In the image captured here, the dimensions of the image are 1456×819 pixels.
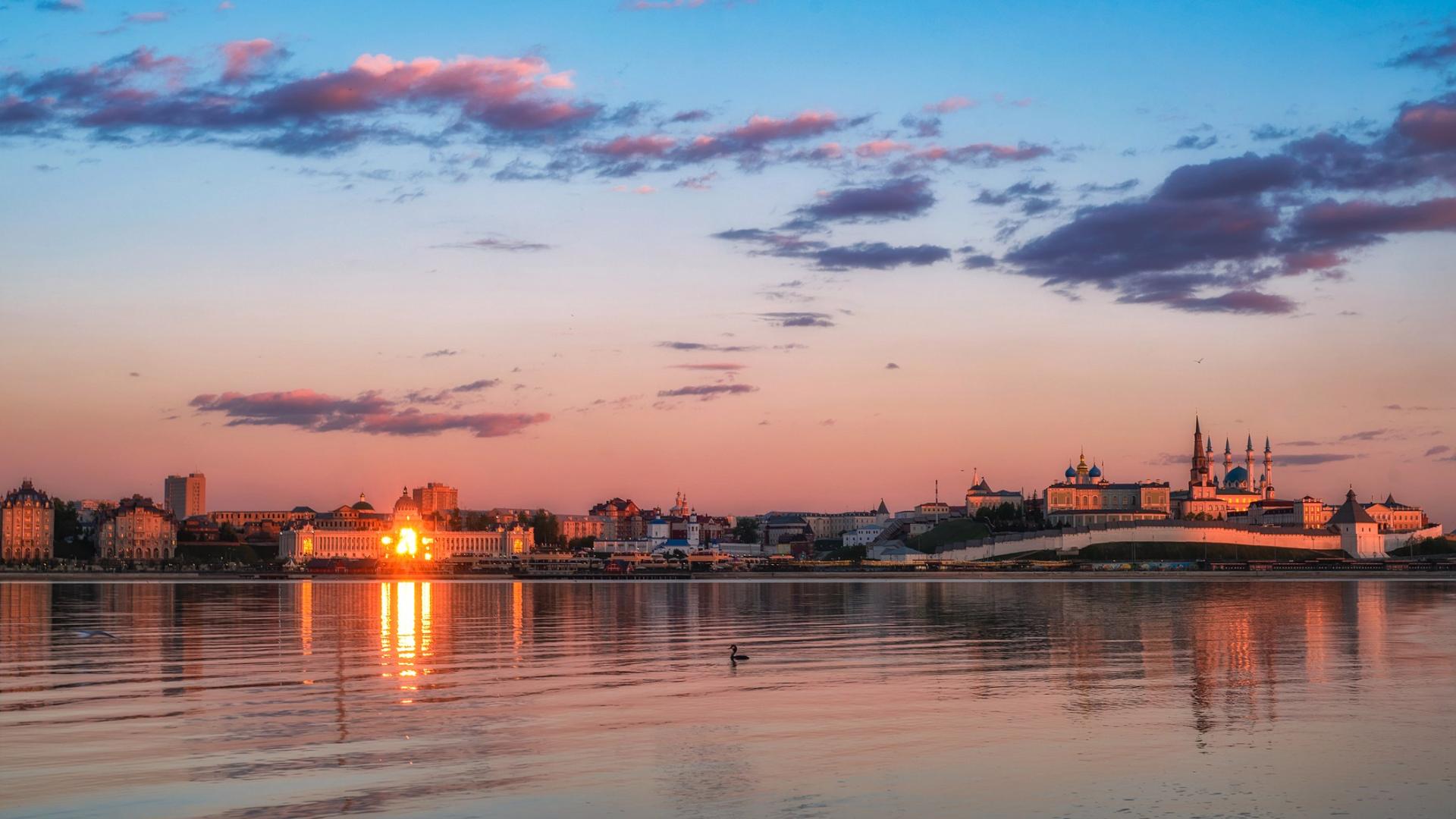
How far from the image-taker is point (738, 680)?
91.6ft

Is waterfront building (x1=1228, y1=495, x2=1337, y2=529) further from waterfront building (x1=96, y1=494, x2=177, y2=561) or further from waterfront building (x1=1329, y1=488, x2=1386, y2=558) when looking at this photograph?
waterfront building (x1=96, y1=494, x2=177, y2=561)

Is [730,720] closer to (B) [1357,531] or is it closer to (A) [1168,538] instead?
(A) [1168,538]

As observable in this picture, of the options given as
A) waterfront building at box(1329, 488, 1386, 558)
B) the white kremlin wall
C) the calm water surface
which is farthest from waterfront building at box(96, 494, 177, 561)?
the calm water surface

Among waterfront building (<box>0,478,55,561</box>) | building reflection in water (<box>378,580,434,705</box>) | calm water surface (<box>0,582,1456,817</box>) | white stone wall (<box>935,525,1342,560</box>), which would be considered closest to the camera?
calm water surface (<box>0,582,1456,817</box>)

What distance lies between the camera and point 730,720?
2225 cm

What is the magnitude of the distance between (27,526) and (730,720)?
167m

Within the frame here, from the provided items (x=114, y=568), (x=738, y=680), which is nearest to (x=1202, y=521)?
(x=114, y=568)

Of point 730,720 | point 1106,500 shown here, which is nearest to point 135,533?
point 1106,500

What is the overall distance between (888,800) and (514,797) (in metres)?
4.01

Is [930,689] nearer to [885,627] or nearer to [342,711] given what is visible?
[342,711]

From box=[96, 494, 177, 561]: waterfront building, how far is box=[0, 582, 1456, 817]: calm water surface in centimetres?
14039

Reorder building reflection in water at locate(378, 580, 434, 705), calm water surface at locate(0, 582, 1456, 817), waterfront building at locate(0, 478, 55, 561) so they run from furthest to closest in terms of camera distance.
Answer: waterfront building at locate(0, 478, 55, 561), building reflection in water at locate(378, 580, 434, 705), calm water surface at locate(0, 582, 1456, 817)

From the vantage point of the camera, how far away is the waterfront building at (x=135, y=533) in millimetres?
176625

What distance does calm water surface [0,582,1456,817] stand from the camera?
16.4 metres
